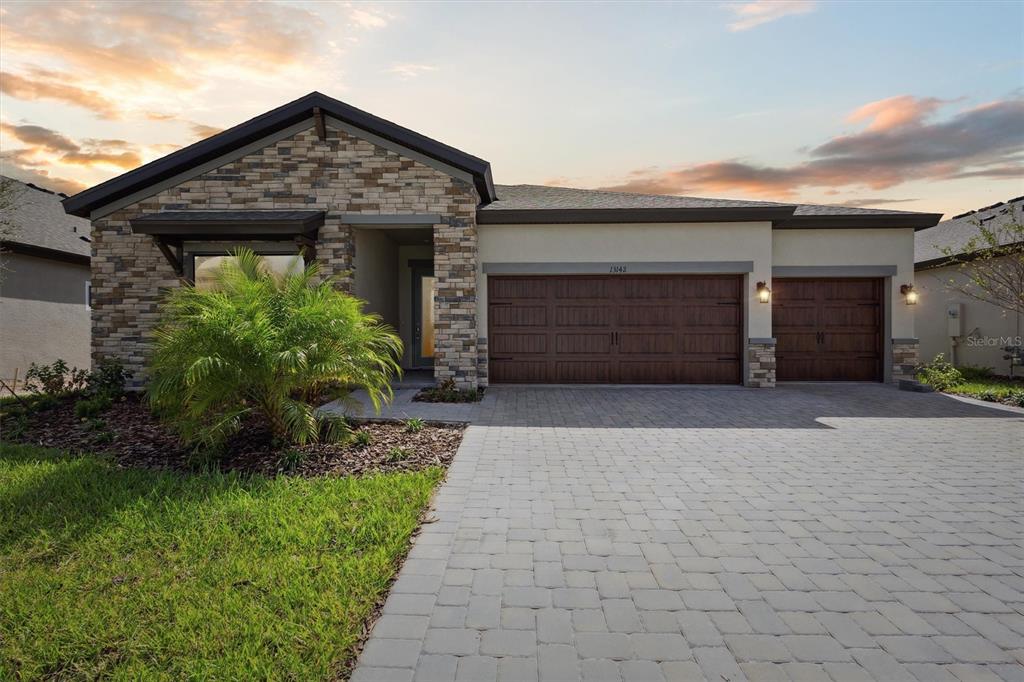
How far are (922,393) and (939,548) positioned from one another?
960 cm

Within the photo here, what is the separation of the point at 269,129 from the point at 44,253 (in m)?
8.80

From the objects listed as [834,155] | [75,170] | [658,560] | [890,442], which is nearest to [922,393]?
[890,442]

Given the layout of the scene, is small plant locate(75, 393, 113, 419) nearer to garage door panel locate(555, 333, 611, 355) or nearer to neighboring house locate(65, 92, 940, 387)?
neighboring house locate(65, 92, 940, 387)

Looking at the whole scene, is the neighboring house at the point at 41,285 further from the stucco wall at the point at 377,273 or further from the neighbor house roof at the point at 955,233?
the neighbor house roof at the point at 955,233

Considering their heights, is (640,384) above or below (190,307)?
below

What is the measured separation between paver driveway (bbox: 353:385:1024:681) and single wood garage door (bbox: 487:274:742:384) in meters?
5.42

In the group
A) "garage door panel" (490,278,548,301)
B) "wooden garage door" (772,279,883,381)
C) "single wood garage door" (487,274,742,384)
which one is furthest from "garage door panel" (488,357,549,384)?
"wooden garage door" (772,279,883,381)

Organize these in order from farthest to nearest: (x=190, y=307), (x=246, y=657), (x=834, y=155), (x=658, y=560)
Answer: (x=834, y=155) → (x=190, y=307) → (x=658, y=560) → (x=246, y=657)

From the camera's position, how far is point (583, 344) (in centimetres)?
1268

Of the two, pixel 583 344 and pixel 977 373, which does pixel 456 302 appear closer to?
pixel 583 344

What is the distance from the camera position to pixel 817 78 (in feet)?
31.1

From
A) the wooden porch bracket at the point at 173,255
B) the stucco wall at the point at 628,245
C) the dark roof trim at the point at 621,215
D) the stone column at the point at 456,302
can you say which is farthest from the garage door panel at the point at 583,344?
the wooden porch bracket at the point at 173,255

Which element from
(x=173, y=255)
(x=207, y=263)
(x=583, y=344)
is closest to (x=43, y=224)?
(x=173, y=255)

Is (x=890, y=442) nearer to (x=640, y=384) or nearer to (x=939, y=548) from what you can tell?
(x=939, y=548)
